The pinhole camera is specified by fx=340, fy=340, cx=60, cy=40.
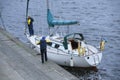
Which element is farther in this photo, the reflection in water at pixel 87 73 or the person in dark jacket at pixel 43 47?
the reflection in water at pixel 87 73

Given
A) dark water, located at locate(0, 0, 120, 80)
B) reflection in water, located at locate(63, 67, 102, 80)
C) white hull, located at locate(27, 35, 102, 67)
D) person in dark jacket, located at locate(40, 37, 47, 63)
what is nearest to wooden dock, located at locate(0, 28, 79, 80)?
person in dark jacket, located at locate(40, 37, 47, 63)

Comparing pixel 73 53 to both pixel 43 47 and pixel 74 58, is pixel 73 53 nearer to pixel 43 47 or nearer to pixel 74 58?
pixel 74 58

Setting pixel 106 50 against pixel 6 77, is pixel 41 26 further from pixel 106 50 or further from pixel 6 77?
pixel 6 77

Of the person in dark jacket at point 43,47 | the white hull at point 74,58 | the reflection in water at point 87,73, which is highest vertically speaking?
the person in dark jacket at point 43,47

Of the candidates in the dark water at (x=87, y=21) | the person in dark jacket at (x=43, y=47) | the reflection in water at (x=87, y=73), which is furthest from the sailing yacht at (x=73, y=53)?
the person in dark jacket at (x=43, y=47)

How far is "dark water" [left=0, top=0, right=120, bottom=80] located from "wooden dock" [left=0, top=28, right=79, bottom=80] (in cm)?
436

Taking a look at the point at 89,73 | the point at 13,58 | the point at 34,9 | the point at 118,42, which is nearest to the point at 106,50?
the point at 118,42

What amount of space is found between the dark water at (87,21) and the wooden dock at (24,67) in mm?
4361

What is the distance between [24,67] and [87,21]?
1002 inches

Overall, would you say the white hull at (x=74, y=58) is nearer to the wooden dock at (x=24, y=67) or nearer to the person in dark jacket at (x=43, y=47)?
the wooden dock at (x=24, y=67)

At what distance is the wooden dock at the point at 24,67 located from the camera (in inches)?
845

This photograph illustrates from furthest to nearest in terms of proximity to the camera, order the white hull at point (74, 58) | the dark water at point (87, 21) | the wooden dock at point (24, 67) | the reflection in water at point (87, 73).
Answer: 1. the dark water at point (87, 21)
2. the reflection in water at point (87, 73)
3. the white hull at point (74, 58)
4. the wooden dock at point (24, 67)

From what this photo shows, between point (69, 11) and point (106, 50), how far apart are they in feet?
68.6

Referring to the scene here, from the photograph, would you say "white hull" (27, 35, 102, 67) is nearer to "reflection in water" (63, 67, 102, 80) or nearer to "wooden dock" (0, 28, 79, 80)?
"reflection in water" (63, 67, 102, 80)
